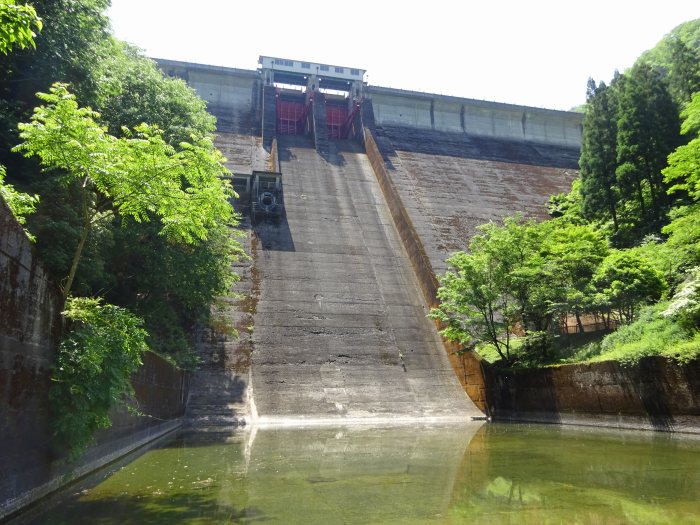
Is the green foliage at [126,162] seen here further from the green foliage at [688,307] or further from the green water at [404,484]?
the green foliage at [688,307]

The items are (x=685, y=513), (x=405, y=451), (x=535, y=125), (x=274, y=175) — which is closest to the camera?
(x=685, y=513)

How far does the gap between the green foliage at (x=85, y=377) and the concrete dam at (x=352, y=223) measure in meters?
6.92

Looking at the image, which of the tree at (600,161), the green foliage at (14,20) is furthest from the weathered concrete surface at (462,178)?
the green foliage at (14,20)

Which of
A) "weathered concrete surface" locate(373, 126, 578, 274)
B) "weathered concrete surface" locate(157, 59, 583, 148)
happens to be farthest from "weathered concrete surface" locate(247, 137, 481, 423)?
"weathered concrete surface" locate(157, 59, 583, 148)

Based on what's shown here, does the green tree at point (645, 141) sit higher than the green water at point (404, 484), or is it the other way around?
the green tree at point (645, 141)

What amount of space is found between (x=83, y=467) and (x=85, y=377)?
148 centimetres

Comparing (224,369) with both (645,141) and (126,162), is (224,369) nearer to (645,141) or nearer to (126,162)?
(126,162)

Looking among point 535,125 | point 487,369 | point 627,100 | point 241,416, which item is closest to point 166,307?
point 241,416

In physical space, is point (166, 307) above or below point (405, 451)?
above

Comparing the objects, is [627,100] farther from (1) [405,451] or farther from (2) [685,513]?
(2) [685,513]

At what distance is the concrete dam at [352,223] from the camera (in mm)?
13945

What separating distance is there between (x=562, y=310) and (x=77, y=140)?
1119cm

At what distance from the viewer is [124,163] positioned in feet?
18.4

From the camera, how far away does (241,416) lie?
1244 cm
